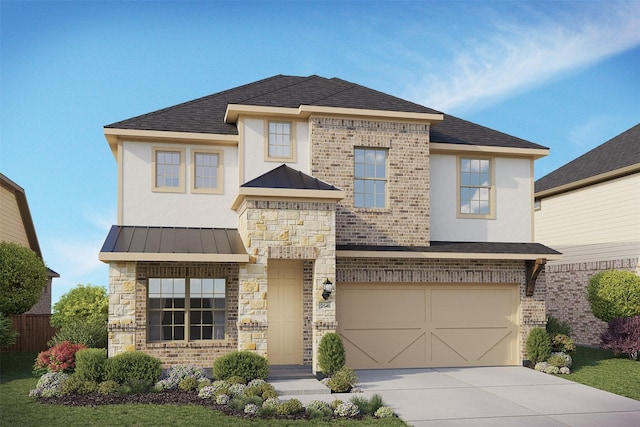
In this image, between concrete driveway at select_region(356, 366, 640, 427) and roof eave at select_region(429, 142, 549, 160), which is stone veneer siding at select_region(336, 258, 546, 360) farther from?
roof eave at select_region(429, 142, 549, 160)

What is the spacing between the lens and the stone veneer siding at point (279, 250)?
14359 mm

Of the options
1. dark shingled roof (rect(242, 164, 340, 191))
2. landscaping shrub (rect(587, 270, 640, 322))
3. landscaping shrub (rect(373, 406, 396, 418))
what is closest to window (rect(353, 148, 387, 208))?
dark shingled roof (rect(242, 164, 340, 191))

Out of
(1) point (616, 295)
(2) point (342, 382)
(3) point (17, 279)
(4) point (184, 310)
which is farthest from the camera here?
(1) point (616, 295)

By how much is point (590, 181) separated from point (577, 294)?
4.01 m

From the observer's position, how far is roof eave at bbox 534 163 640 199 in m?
20.6

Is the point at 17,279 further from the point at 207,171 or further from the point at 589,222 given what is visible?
the point at 589,222

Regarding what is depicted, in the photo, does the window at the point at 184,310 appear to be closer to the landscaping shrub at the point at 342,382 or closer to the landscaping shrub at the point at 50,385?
the landscaping shrub at the point at 50,385

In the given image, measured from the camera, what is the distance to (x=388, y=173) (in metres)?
17.2

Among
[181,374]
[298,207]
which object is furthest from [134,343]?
[298,207]

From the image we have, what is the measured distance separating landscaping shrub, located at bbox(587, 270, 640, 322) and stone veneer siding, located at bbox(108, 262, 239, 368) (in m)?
11.1

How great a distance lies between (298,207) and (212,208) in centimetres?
317

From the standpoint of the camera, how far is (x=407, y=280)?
1717cm

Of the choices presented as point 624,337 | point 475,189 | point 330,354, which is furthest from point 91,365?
point 624,337

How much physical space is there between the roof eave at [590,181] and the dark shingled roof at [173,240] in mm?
12709
